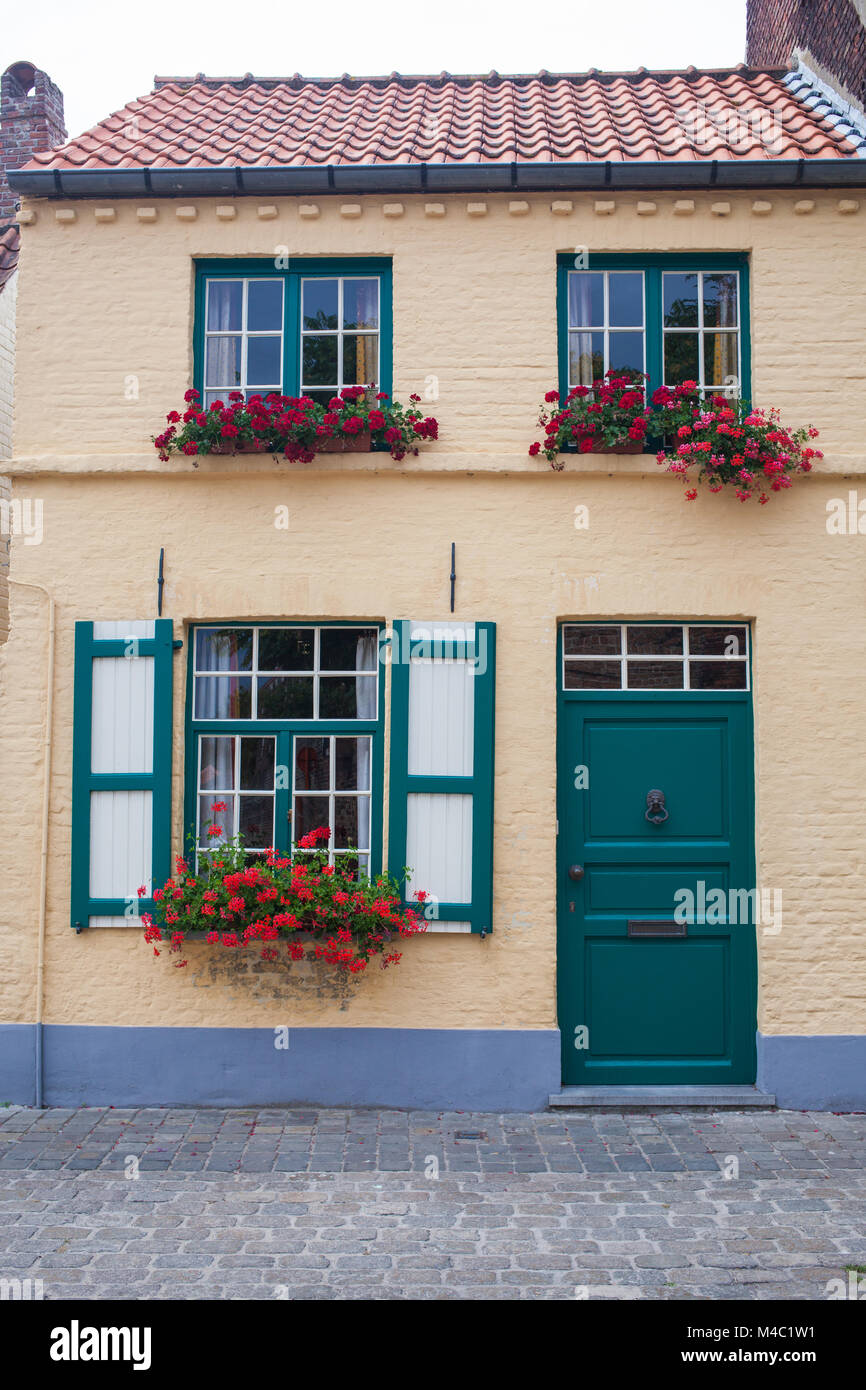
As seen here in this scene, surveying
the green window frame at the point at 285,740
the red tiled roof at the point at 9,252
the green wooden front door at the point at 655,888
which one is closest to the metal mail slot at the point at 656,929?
the green wooden front door at the point at 655,888

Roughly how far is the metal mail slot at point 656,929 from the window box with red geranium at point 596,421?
9.55ft

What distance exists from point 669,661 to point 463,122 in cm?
426

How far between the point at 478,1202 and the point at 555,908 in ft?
6.06

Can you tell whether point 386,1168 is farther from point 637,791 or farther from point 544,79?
point 544,79

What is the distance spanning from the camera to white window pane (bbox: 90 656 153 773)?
6.39 metres

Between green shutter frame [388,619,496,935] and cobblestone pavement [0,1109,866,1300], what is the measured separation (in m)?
1.26

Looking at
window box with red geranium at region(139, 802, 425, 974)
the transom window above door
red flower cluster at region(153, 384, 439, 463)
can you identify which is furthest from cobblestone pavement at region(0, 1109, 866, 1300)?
red flower cluster at region(153, 384, 439, 463)

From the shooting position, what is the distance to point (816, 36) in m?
8.00

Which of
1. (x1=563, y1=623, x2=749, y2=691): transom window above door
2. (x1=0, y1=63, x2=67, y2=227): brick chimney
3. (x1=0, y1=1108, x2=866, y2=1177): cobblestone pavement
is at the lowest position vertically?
(x1=0, y1=1108, x2=866, y2=1177): cobblestone pavement

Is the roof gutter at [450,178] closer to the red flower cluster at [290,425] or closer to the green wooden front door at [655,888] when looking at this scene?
the red flower cluster at [290,425]

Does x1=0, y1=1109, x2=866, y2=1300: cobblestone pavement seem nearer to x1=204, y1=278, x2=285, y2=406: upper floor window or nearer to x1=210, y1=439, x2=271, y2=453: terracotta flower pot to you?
x1=210, y1=439, x2=271, y2=453: terracotta flower pot

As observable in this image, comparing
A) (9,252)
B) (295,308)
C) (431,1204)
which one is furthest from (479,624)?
(9,252)

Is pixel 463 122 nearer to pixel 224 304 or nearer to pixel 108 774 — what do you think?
pixel 224 304

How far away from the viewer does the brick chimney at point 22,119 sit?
8992mm
